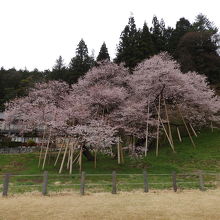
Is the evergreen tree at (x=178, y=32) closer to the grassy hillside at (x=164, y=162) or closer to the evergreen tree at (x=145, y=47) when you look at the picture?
the evergreen tree at (x=145, y=47)

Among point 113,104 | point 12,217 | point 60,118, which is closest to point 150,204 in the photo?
point 12,217

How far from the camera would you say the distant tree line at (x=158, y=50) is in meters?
33.8

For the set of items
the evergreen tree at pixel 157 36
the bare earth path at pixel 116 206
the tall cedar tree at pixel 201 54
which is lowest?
the bare earth path at pixel 116 206

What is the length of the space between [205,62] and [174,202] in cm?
2963

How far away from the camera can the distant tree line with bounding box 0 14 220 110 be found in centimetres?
3381

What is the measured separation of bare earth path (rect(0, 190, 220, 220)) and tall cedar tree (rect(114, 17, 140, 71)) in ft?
81.1

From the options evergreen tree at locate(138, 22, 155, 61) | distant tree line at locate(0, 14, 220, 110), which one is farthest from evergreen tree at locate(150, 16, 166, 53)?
evergreen tree at locate(138, 22, 155, 61)

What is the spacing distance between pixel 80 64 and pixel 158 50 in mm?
15146

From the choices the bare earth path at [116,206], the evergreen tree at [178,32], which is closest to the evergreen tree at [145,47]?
the evergreen tree at [178,32]

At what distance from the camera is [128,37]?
41.9 meters

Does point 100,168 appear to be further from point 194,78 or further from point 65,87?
point 194,78

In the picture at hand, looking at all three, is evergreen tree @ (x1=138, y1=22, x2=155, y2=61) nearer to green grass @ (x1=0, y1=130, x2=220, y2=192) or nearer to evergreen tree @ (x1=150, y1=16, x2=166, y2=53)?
evergreen tree @ (x1=150, y1=16, x2=166, y2=53)

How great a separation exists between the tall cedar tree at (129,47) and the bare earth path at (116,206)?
2470 cm

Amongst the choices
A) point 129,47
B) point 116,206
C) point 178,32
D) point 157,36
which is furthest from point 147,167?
point 178,32
